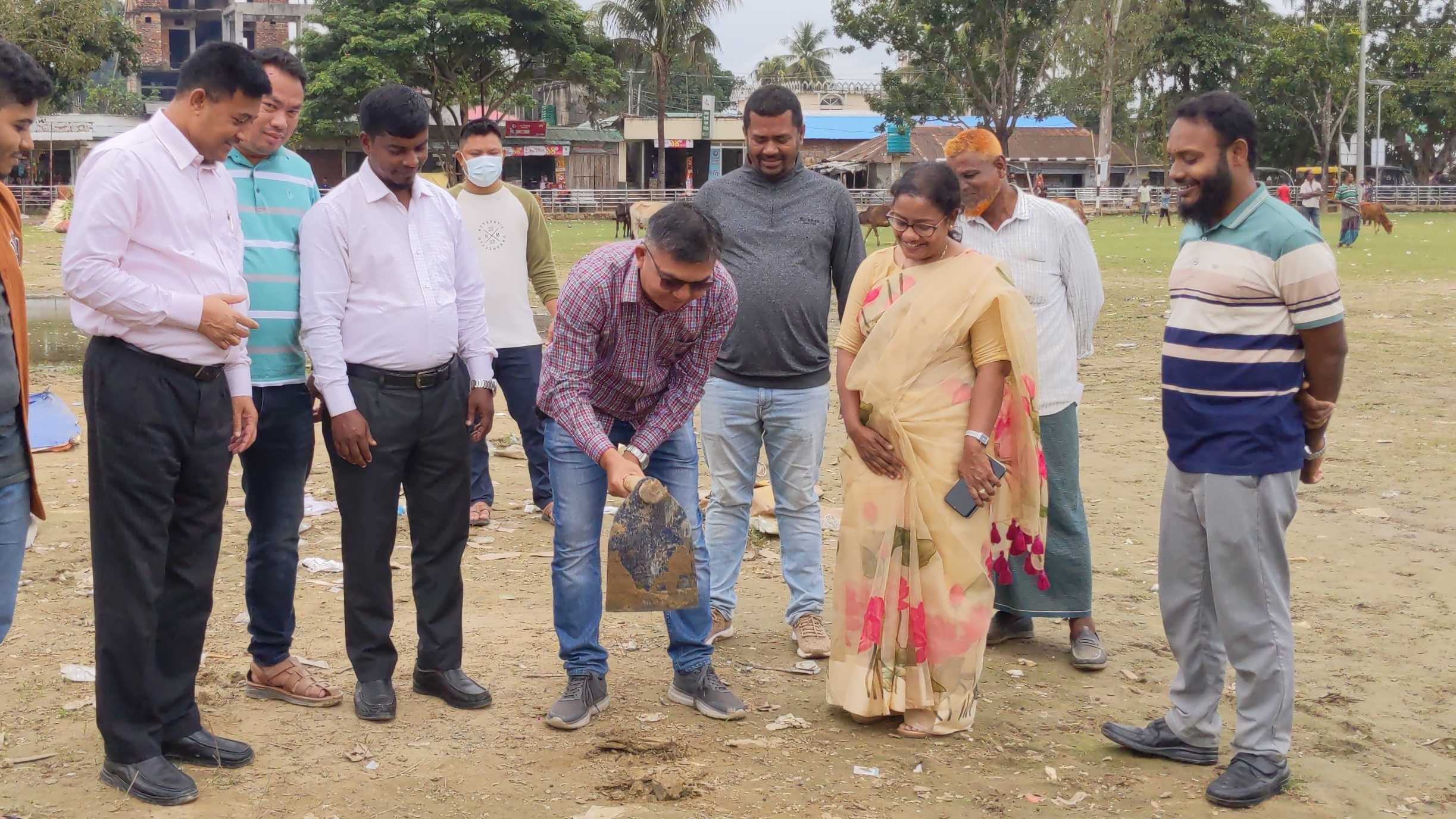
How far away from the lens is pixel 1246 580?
12.9 ft

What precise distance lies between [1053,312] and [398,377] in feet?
8.36

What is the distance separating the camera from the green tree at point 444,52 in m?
39.4

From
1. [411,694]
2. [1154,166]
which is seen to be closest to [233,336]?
[411,694]

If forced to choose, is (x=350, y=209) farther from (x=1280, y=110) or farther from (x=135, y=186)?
(x=1280, y=110)

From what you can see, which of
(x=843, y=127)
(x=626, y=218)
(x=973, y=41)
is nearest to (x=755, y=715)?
(x=626, y=218)

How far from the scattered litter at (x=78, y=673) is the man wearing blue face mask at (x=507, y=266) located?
2.33 m

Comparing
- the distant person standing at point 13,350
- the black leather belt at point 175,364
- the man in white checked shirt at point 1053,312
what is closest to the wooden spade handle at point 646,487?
the black leather belt at point 175,364

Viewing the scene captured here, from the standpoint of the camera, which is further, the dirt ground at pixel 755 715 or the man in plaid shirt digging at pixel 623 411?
the man in plaid shirt digging at pixel 623 411

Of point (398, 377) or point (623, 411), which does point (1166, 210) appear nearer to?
point (623, 411)

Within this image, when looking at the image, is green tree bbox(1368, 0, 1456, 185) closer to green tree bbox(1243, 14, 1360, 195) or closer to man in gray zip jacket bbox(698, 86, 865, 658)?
green tree bbox(1243, 14, 1360, 195)

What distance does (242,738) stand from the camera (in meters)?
4.22

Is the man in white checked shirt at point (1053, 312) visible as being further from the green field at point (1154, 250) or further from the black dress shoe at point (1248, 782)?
the green field at point (1154, 250)

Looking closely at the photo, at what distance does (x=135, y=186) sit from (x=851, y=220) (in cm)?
272

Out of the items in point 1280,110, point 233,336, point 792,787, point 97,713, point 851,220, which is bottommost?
point 792,787
